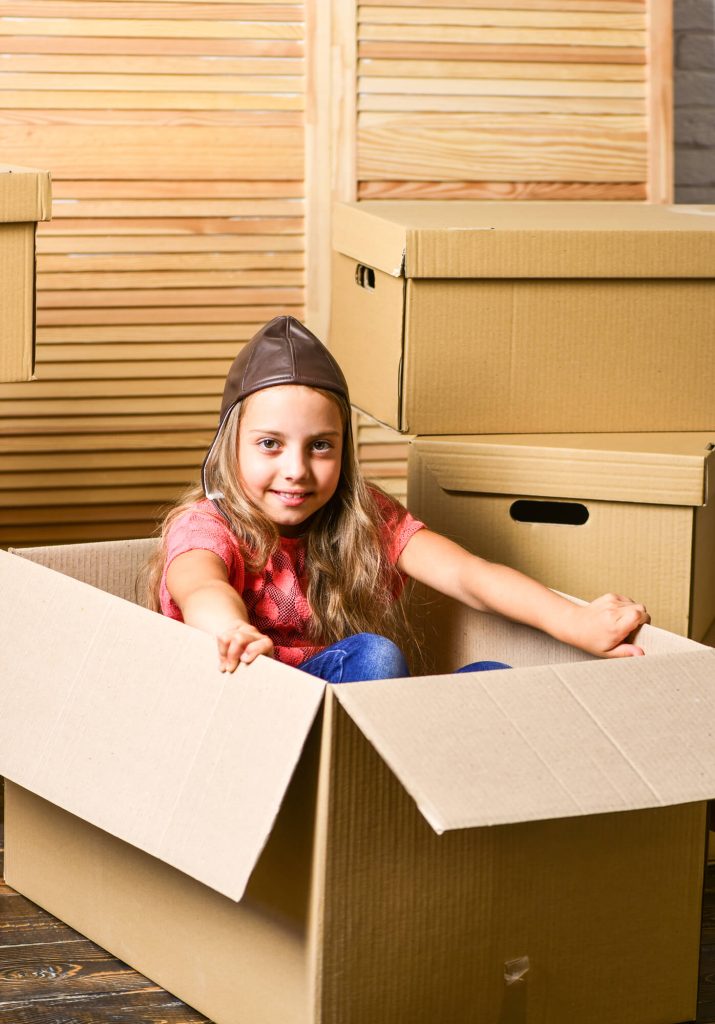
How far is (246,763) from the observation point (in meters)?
0.98

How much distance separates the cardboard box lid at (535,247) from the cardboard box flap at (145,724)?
0.55 m

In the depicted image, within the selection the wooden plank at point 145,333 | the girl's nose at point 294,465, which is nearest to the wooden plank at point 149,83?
the wooden plank at point 145,333

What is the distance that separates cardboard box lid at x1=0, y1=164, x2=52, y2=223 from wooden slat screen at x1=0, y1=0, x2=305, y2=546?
1.96 ft

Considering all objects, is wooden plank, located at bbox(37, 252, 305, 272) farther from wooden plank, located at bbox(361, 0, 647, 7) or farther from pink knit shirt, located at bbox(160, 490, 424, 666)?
pink knit shirt, located at bbox(160, 490, 424, 666)

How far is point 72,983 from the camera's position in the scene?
1217 mm

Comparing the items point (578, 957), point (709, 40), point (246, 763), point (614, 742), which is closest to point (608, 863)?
point (578, 957)

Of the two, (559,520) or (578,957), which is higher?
(559,520)

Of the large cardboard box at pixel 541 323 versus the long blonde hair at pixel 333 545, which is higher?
the large cardboard box at pixel 541 323

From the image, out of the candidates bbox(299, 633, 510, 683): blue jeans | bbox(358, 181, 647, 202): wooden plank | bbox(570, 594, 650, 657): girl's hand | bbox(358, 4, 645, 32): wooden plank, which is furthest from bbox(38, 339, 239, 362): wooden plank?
bbox(570, 594, 650, 657): girl's hand

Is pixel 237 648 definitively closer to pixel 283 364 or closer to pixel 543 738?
pixel 543 738

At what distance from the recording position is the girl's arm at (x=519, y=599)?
3.94 ft

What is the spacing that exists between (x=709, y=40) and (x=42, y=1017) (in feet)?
6.28

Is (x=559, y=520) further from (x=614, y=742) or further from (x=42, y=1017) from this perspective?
(x=42, y=1017)

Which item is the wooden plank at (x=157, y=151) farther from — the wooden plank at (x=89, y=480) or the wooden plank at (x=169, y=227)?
the wooden plank at (x=89, y=480)
